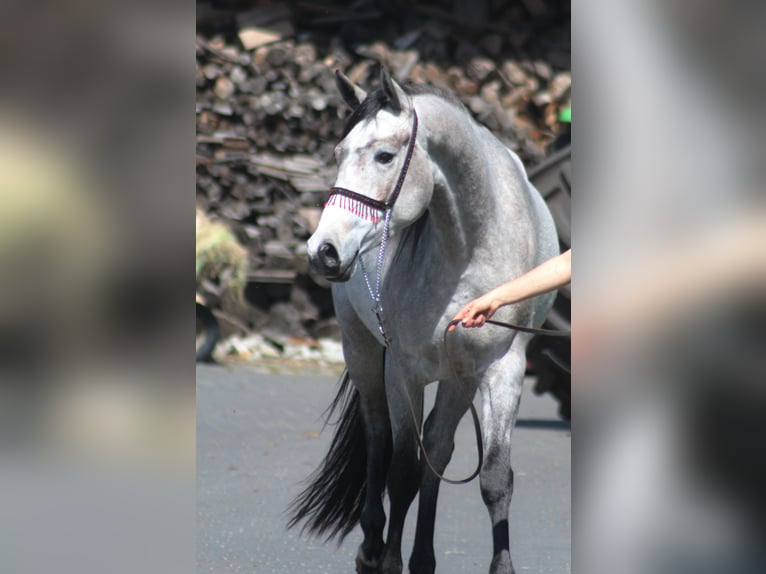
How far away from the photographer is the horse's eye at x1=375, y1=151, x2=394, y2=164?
3637 mm

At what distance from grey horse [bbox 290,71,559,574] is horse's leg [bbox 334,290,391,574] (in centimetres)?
5

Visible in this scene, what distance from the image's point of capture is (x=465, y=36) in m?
12.9

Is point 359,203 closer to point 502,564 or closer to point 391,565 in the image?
point 502,564

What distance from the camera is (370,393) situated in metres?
4.82

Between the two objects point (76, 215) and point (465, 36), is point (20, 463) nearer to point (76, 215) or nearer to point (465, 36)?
point (76, 215)

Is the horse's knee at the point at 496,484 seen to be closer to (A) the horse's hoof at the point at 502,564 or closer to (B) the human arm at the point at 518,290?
(A) the horse's hoof at the point at 502,564

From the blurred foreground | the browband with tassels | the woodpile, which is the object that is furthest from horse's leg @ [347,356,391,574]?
the woodpile

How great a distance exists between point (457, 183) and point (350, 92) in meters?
0.44

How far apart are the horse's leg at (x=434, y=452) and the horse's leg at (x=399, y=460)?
0.16ft

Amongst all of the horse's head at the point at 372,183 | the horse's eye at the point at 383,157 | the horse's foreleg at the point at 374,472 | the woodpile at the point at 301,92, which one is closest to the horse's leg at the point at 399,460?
the horse's foreleg at the point at 374,472

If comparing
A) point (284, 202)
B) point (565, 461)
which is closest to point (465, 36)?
point (284, 202)

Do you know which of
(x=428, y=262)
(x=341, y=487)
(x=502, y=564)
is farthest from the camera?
(x=341, y=487)

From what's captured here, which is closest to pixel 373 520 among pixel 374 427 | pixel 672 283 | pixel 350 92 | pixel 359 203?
pixel 374 427

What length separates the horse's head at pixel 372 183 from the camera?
11.5 ft
